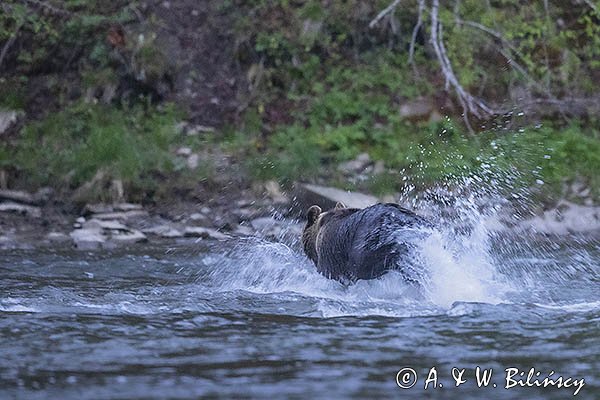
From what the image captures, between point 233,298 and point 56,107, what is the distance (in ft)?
23.6

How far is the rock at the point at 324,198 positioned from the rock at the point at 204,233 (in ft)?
3.35

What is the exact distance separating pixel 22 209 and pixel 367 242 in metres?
6.14

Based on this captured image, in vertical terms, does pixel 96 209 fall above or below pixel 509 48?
below

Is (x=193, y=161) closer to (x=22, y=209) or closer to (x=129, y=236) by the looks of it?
(x=129, y=236)

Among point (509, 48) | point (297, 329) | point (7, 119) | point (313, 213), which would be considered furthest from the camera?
point (509, 48)

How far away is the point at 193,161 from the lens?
1375cm

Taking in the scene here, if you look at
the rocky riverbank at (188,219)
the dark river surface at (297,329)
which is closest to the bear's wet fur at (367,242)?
the dark river surface at (297,329)

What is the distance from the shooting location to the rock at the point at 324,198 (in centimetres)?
1238

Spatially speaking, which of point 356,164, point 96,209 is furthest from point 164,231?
point 356,164

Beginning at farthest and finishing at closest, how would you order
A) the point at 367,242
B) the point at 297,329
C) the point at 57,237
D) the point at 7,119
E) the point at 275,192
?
the point at 7,119, the point at 275,192, the point at 57,237, the point at 367,242, the point at 297,329

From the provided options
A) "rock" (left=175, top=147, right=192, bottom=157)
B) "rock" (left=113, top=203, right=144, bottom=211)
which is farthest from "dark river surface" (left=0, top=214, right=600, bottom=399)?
"rock" (left=175, top=147, right=192, bottom=157)

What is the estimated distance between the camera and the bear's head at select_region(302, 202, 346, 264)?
9094 mm

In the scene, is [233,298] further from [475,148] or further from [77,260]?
[475,148]

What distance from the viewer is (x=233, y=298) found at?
8234mm
